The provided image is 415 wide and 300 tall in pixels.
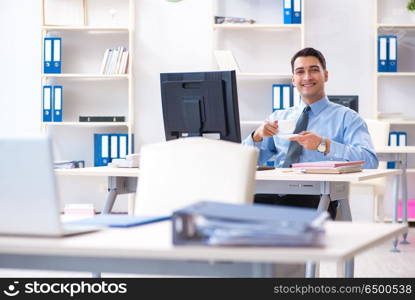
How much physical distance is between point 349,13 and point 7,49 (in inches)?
113

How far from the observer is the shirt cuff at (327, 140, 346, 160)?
3.35 metres

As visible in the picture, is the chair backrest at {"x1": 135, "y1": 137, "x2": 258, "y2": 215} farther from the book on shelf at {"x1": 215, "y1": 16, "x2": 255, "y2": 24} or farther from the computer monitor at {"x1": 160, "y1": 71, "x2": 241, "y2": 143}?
the book on shelf at {"x1": 215, "y1": 16, "x2": 255, "y2": 24}

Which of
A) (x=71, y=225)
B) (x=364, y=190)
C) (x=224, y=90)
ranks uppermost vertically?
(x=224, y=90)

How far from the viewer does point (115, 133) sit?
21.6 ft

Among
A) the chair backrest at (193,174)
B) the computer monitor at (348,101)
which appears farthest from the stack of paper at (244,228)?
the computer monitor at (348,101)

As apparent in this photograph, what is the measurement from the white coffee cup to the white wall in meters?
3.23

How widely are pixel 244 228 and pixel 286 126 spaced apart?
1.96 meters

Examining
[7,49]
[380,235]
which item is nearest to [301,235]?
[380,235]

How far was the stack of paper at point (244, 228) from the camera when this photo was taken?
1334mm

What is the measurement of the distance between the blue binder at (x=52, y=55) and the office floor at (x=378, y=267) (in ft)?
7.95

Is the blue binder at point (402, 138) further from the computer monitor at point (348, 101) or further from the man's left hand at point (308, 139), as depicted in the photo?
the man's left hand at point (308, 139)

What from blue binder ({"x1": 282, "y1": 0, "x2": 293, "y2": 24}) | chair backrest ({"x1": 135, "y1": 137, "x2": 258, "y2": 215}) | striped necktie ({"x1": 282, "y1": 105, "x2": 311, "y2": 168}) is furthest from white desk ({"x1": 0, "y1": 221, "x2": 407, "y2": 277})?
blue binder ({"x1": 282, "y1": 0, "x2": 293, "y2": 24})

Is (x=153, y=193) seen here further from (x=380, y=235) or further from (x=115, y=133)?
(x=115, y=133)

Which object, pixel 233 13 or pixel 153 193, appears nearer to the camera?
pixel 153 193
